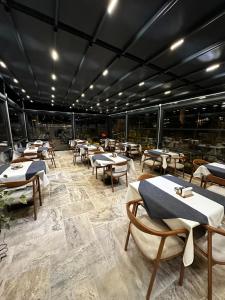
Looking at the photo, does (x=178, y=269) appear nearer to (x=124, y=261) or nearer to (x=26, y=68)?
(x=124, y=261)

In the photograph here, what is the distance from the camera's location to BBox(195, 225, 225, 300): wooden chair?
3.50 feet

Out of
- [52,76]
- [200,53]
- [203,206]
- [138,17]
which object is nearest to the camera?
[203,206]

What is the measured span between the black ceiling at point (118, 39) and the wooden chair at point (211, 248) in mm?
2305

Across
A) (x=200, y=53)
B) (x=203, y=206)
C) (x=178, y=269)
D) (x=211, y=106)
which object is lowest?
(x=178, y=269)

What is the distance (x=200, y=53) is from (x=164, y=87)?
195 cm

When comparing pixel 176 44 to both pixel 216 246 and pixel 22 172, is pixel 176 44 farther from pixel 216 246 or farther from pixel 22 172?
pixel 22 172

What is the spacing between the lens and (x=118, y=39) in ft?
6.94

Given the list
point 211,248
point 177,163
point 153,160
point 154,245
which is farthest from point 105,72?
point 211,248

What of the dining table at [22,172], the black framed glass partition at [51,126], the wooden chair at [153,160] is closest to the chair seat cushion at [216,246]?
the dining table at [22,172]

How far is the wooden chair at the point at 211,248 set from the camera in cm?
107

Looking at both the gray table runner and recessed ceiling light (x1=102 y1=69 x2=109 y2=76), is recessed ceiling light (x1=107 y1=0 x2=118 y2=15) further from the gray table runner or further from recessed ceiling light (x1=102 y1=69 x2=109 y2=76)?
the gray table runner

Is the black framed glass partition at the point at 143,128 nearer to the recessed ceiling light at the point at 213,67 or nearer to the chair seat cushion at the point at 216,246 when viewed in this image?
the recessed ceiling light at the point at 213,67

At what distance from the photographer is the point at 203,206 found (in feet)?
4.38

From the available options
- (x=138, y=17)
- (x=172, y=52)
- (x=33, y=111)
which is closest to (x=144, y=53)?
(x=172, y=52)
